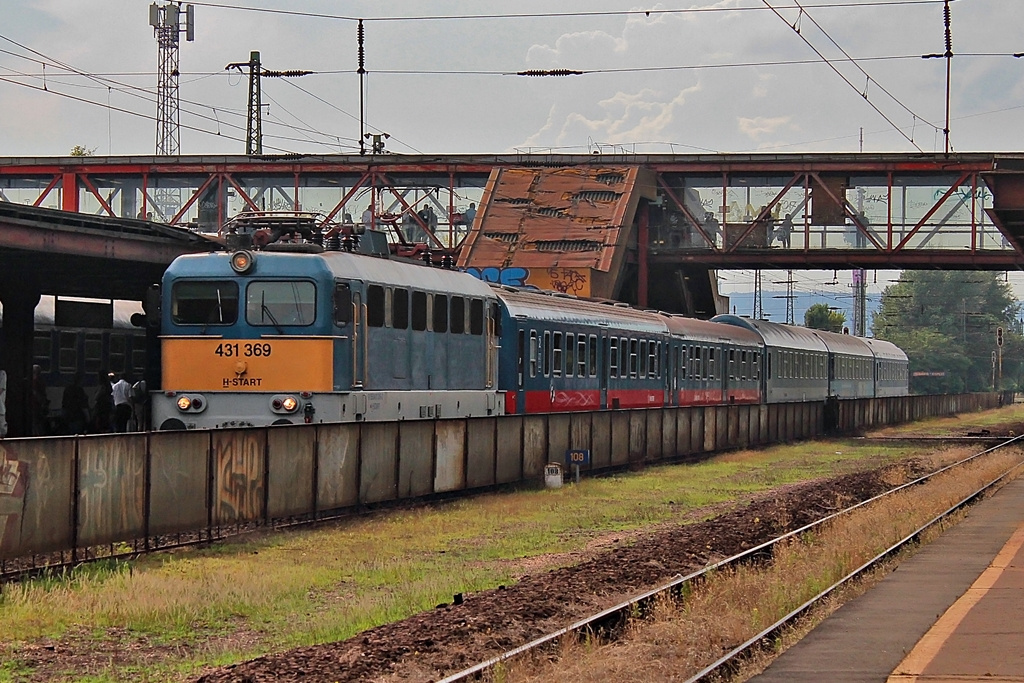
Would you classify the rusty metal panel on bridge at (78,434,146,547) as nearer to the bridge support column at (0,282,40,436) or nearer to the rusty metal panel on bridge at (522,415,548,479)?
the rusty metal panel on bridge at (522,415,548,479)

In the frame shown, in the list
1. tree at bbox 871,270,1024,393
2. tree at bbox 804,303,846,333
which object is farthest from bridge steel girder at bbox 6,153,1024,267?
tree at bbox 871,270,1024,393

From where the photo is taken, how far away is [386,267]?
23469mm

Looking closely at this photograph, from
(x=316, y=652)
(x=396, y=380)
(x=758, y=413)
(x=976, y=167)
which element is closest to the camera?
(x=316, y=652)

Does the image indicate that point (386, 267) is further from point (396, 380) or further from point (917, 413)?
point (917, 413)

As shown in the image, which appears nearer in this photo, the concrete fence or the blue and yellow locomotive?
the concrete fence

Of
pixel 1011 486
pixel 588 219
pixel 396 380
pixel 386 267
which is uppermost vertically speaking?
pixel 588 219

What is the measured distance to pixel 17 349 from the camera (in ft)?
93.8

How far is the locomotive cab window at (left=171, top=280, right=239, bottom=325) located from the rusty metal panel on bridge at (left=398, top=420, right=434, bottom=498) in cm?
310

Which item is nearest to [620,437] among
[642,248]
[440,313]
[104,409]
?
[440,313]

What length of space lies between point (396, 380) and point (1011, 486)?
1244 centimetres

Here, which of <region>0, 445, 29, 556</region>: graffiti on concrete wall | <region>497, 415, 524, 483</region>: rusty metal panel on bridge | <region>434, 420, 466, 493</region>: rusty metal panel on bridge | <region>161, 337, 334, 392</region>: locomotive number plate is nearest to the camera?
<region>0, 445, 29, 556</region>: graffiti on concrete wall

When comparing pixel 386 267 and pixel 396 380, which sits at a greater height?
pixel 386 267

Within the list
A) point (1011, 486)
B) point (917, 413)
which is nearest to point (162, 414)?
point (1011, 486)

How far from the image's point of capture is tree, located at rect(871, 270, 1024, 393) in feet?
452
